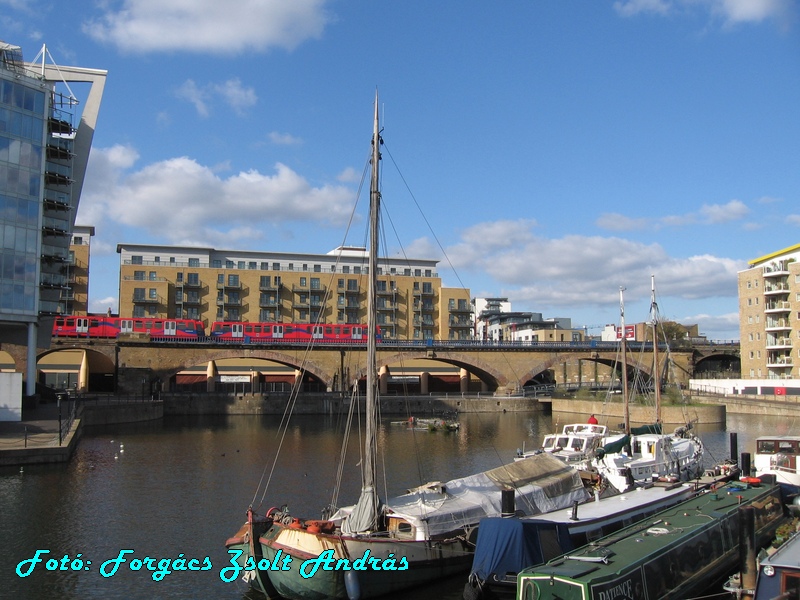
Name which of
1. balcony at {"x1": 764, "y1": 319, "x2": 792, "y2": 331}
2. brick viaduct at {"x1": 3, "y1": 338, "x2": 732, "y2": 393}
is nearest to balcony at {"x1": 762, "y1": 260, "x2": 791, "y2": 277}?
balcony at {"x1": 764, "y1": 319, "x2": 792, "y2": 331}

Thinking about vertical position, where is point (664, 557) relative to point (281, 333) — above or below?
below

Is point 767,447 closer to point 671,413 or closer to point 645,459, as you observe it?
point 645,459

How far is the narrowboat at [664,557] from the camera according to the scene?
50.2ft

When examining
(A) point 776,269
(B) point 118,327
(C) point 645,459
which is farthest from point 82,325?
(A) point 776,269

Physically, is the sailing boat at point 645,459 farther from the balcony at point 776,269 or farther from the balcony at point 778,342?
the balcony at point 776,269

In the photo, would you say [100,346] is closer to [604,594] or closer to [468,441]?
[468,441]

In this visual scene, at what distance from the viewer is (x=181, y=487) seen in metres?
36.2

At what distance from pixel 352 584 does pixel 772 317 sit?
87267 millimetres

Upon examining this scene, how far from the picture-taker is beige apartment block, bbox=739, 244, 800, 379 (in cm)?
8769

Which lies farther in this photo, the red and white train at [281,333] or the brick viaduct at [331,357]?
the red and white train at [281,333]

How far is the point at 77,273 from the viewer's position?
359 feet

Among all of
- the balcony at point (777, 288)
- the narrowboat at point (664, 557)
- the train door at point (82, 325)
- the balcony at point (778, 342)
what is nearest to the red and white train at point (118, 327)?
the train door at point (82, 325)

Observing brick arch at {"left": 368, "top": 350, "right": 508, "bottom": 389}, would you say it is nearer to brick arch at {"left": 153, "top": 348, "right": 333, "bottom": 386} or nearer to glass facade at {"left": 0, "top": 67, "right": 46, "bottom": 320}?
brick arch at {"left": 153, "top": 348, "right": 333, "bottom": 386}

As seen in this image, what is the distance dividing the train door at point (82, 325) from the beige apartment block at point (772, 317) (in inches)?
3283
